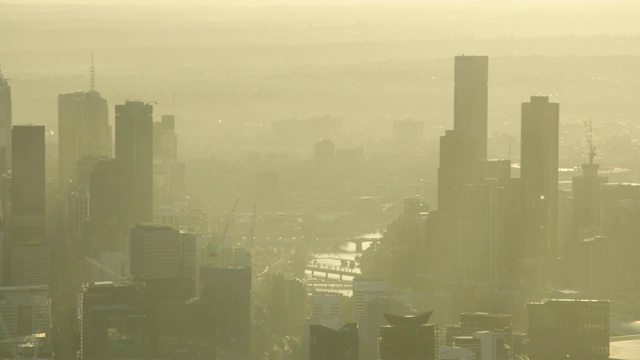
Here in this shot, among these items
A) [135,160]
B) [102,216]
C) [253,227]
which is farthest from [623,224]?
[102,216]

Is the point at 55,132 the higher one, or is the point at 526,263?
the point at 55,132

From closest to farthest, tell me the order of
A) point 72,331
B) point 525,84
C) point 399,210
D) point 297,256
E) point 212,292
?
point 72,331, point 212,292, point 297,256, point 399,210, point 525,84

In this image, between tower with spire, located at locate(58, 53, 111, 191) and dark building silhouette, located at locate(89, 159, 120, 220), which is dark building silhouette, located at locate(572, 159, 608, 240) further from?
tower with spire, located at locate(58, 53, 111, 191)

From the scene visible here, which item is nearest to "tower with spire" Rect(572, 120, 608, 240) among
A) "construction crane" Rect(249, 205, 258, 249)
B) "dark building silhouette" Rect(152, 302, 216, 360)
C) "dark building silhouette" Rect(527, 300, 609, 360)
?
"construction crane" Rect(249, 205, 258, 249)

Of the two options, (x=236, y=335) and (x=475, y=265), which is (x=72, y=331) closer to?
(x=236, y=335)

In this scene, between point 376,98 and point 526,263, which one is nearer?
point 526,263

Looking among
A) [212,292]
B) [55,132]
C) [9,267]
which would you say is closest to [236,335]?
[212,292]
